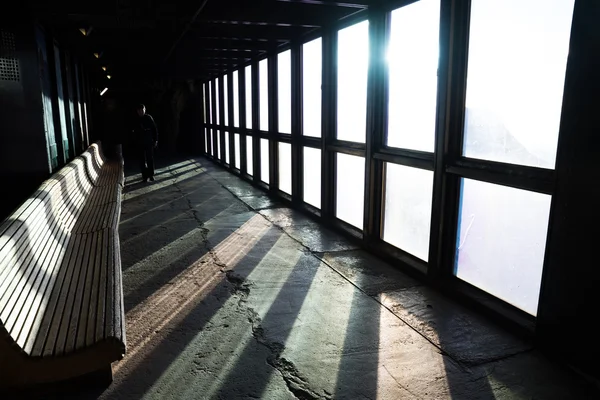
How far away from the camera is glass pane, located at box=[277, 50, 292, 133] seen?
8211 mm

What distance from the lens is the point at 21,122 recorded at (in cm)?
520

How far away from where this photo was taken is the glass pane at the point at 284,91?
26.9ft

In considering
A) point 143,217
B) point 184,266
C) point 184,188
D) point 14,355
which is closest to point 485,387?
point 14,355

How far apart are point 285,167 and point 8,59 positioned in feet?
15.7

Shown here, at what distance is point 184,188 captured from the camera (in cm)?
998

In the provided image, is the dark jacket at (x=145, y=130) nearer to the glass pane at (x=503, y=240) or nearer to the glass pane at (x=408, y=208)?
the glass pane at (x=408, y=208)

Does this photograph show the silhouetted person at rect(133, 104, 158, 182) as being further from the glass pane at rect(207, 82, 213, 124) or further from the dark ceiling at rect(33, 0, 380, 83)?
the glass pane at rect(207, 82, 213, 124)

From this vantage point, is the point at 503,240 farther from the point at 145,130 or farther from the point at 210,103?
the point at 210,103

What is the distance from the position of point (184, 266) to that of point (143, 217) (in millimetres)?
2548

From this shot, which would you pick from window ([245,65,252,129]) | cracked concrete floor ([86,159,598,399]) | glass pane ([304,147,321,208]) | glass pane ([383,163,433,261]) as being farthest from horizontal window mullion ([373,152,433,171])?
window ([245,65,252,129])

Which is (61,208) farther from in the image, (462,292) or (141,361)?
(462,292)

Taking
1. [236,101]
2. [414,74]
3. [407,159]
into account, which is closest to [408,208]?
[407,159]

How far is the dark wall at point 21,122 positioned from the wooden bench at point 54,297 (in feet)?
3.80

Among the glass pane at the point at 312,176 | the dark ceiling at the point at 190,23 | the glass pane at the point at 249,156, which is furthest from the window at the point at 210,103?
the glass pane at the point at 312,176
